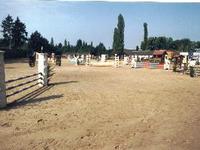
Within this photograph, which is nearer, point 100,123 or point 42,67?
point 100,123

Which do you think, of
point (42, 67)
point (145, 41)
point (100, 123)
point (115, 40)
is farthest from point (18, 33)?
point (100, 123)

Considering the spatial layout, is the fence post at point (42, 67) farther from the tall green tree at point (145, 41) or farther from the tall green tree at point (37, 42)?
the tall green tree at point (145, 41)

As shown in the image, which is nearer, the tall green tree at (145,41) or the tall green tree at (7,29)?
the tall green tree at (7,29)

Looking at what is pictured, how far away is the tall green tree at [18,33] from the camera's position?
108938 millimetres

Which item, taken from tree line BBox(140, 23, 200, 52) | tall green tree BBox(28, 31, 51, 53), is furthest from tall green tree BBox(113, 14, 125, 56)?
tree line BBox(140, 23, 200, 52)

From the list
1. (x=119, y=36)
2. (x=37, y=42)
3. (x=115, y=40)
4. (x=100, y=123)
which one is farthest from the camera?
(x=37, y=42)

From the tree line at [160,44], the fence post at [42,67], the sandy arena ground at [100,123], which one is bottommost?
the sandy arena ground at [100,123]

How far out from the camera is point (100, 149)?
21.8 feet

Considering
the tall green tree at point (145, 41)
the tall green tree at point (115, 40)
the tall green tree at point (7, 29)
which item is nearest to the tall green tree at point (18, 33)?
the tall green tree at point (7, 29)

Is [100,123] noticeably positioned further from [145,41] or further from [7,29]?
[145,41]

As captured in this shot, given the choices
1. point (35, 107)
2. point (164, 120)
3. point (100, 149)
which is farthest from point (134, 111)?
point (100, 149)

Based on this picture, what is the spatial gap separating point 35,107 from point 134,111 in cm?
312

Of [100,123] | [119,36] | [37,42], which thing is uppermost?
[119,36]

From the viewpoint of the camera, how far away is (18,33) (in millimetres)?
109375
